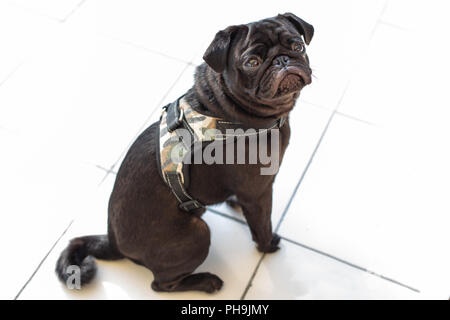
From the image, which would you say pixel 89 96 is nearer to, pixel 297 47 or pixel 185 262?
pixel 185 262

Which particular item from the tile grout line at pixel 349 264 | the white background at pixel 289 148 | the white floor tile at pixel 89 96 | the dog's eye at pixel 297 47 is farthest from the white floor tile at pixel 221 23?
the dog's eye at pixel 297 47

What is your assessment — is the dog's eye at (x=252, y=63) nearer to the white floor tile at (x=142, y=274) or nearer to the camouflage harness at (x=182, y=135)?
the camouflage harness at (x=182, y=135)

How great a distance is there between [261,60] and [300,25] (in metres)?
0.22

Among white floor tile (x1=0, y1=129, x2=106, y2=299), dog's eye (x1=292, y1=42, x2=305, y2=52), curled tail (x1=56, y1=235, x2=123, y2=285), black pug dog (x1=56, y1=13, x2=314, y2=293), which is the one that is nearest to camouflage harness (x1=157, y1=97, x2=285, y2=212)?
black pug dog (x1=56, y1=13, x2=314, y2=293)

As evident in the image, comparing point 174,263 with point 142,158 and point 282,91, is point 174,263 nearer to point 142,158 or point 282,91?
point 142,158

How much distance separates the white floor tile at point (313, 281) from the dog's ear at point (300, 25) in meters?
0.82

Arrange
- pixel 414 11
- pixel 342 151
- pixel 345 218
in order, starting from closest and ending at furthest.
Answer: pixel 345 218 < pixel 342 151 < pixel 414 11

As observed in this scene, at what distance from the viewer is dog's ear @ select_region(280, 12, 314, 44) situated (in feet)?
4.73

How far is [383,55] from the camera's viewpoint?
2398 millimetres

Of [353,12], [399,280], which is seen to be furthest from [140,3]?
[399,280]

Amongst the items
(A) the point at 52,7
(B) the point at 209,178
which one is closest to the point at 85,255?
(B) the point at 209,178

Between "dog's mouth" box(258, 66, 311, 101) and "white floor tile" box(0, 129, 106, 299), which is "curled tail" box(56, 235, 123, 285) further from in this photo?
"dog's mouth" box(258, 66, 311, 101)

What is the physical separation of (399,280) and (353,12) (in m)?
1.46

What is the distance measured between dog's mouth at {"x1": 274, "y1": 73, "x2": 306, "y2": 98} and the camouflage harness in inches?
6.2
